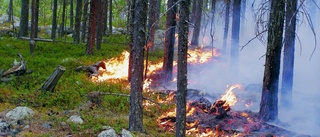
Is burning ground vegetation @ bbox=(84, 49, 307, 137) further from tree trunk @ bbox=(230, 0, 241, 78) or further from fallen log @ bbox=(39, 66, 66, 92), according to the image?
tree trunk @ bbox=(230, 0, 241, 78)

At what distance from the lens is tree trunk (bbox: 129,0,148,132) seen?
25.5 feet

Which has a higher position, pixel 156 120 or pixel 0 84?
pixel 0 84

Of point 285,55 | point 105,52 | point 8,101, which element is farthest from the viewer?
point 105,52

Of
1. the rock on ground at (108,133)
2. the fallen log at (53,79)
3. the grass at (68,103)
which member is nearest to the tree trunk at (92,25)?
the grass at (68,103)

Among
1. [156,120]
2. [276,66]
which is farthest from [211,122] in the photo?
[276,66]

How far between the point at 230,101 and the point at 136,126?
5753 mm

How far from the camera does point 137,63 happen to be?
7926 mm

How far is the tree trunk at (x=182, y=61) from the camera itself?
677cm

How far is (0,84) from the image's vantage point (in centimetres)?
1121

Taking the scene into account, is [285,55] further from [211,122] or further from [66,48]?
[66,48]

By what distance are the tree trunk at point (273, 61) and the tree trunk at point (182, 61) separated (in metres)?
4.13

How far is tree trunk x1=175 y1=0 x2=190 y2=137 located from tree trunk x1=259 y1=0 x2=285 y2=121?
13.6ft

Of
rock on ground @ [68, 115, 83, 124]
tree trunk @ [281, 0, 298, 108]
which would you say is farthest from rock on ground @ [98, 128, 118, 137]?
tree trunk @ [281, 0, 298, 108]

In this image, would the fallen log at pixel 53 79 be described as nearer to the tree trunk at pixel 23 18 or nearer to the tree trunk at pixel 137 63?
the tree trunk at pixel 137 63
